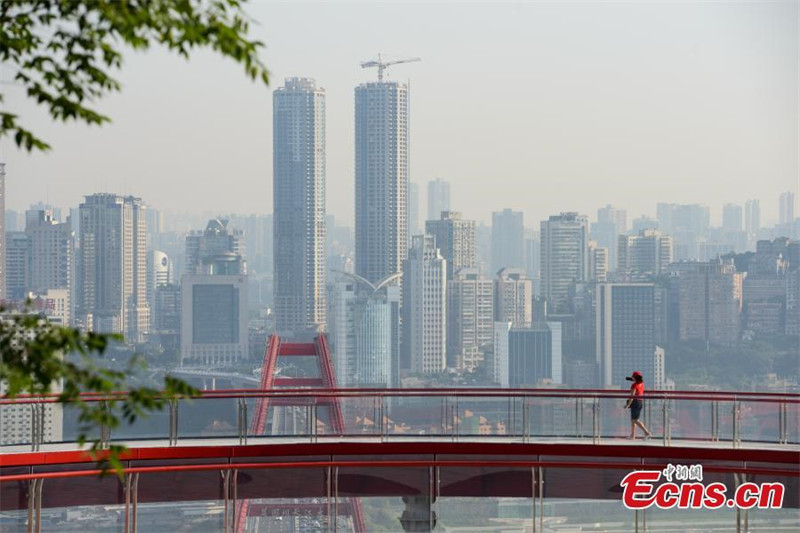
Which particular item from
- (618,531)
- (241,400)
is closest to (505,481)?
(618,531)

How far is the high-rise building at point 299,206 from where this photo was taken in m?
162

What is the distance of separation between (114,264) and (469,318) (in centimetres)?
4391

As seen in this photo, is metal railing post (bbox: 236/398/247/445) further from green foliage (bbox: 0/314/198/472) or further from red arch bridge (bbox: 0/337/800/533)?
green foliage (bbox: 0/314/198/472)

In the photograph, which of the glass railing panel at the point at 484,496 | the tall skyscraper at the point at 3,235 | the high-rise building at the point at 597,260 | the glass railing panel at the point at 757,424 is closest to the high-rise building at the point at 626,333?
the high-rise building at the point at 597,260

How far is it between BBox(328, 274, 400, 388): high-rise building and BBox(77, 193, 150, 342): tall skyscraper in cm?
2385

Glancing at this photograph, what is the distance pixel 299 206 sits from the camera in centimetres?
17800

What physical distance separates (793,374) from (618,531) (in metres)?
116

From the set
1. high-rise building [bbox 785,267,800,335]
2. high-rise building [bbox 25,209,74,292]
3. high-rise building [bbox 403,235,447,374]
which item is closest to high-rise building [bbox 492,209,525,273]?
high-rise building [bbox 403,235,447,374]

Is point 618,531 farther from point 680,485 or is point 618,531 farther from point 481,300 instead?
point 481,300

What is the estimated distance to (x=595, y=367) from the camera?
13925 cm

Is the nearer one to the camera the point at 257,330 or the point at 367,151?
the point at 257,330

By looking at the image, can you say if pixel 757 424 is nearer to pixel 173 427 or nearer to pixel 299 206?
pixel 173 427

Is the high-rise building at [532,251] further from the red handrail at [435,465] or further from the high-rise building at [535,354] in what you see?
the red handrail at [435,465]

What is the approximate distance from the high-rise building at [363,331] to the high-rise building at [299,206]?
8.50 feet
